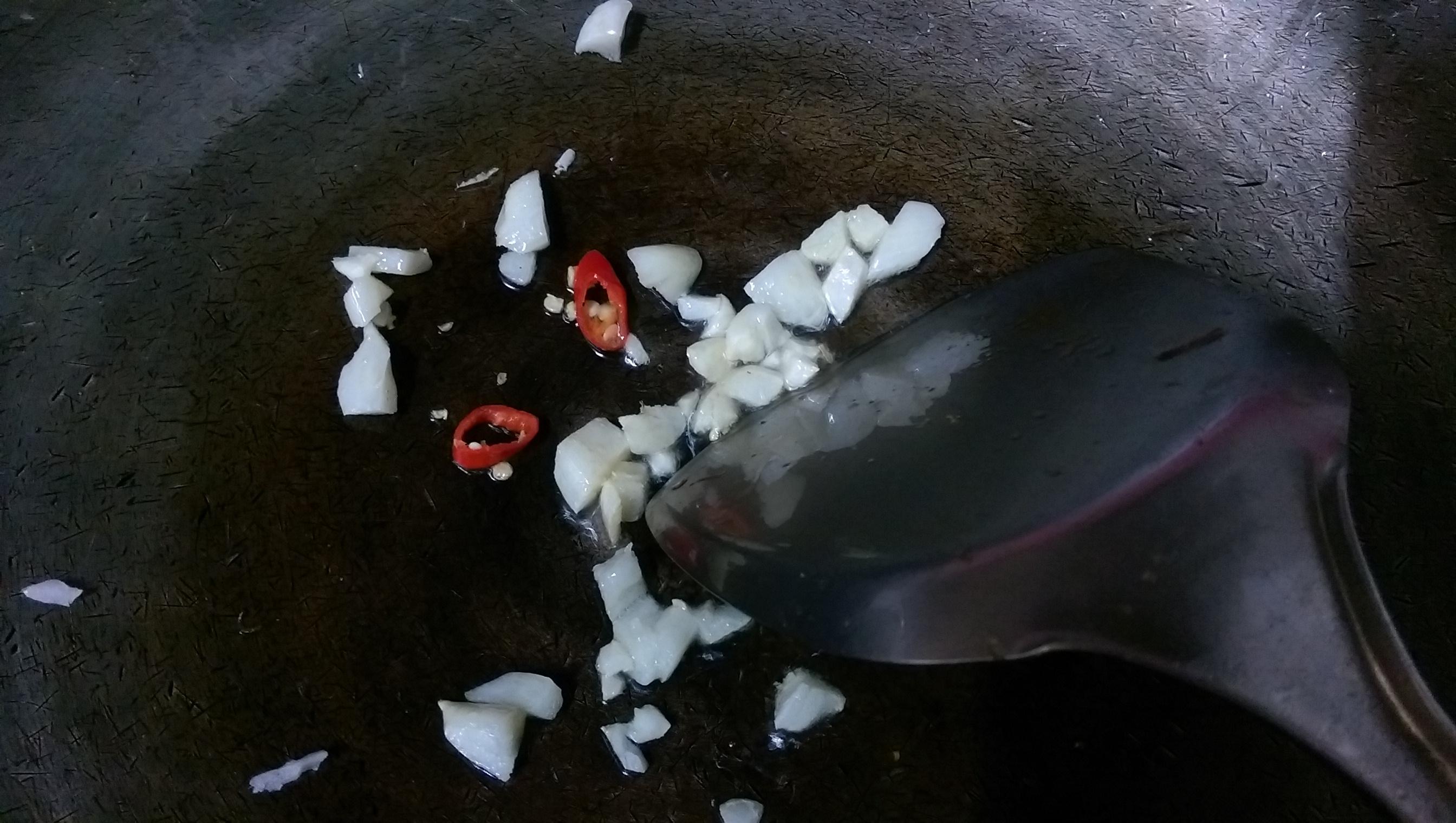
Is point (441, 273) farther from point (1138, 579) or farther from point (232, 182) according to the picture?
point (1138, 579)

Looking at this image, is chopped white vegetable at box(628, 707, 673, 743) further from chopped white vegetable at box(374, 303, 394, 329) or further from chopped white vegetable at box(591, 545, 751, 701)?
chopped white vegetable at box(374, 303, 394, 329)

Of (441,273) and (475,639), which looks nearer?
(475,639)

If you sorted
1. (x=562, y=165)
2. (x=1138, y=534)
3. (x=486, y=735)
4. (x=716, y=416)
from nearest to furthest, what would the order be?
(x=1138, y=534) → (x=486, y=735) → (x=716, y=416) → (x=562, y=165)

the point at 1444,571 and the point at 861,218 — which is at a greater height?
the point at 861,218

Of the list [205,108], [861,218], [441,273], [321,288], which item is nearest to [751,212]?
[861,218]

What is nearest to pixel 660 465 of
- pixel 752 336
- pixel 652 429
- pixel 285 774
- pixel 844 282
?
pixel 652 429

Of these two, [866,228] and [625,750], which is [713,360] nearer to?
[866,228]
